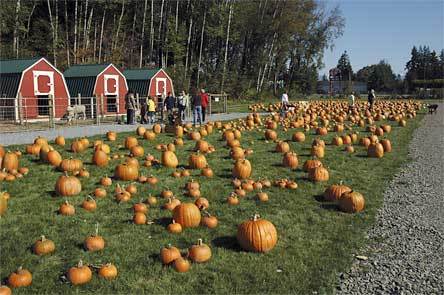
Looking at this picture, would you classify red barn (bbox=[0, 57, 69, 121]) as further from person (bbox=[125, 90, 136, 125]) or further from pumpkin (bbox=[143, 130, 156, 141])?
pumpkin (bbox=[143, 130, 156, 141])

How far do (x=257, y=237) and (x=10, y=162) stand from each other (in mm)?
6711

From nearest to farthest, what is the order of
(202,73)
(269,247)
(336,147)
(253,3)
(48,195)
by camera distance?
(269,247)
(48,195)
(336,147)
(202,73)
(253,3)

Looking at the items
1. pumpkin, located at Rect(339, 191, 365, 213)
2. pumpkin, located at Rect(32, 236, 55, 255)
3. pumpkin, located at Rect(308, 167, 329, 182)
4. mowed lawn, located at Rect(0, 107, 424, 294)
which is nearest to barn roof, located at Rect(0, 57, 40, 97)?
mowed lawn, located at Rect(0, 107, 424, 294)

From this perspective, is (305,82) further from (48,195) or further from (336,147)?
(48,195)

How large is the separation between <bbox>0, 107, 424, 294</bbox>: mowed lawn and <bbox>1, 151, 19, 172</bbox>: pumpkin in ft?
1.31

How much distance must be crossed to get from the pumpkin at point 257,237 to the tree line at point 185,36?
1537 inches

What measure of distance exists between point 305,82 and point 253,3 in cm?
2544

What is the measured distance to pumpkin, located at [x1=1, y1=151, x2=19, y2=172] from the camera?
999 centimetres

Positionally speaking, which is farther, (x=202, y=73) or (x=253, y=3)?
(x=253, y=3)

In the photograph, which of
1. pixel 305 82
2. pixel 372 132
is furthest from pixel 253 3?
pixel 372 132

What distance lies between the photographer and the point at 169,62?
59.0m

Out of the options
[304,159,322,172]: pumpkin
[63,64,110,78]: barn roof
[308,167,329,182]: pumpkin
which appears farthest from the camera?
[63,64,110,78]: barn roof

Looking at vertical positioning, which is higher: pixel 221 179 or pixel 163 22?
pixel 163 22

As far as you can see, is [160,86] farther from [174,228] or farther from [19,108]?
[174,228]
